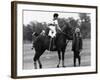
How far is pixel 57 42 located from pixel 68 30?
5.6 inches

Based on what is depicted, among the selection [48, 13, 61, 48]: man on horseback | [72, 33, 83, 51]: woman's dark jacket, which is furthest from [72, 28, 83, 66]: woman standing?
[48, 13, 61, 48]: man on horseback

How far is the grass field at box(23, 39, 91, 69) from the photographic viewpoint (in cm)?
192

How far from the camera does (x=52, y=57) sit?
202 cm

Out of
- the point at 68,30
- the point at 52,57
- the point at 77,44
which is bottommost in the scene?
the point at 52,57

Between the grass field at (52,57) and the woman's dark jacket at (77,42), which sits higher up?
the woman's dark jacket at (77,42)

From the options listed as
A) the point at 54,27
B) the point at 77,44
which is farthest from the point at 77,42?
the point at 54,27

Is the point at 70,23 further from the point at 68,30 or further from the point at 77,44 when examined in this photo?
the point at 77,44

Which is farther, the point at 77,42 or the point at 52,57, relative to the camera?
the point at 77,42

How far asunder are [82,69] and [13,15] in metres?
0.77

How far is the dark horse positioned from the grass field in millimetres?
31

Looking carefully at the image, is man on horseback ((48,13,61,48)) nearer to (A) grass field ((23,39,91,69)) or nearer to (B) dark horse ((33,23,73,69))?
(B) dark horse ((33,23,73,69))

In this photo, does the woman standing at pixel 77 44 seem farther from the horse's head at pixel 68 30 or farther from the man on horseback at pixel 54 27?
the man on horseback at pixel 54 27

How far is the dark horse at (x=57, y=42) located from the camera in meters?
1.97

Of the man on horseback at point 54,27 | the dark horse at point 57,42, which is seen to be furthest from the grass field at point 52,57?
the man on horseback at point 54,27
